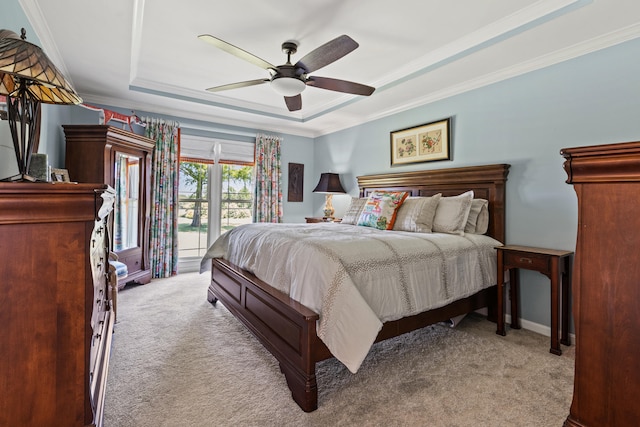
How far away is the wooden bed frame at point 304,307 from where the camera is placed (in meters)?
1.77

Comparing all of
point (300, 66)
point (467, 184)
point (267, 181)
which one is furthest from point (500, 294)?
point (267, 181)

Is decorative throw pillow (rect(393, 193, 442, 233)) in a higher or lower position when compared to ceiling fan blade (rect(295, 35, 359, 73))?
lower

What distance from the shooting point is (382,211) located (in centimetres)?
329

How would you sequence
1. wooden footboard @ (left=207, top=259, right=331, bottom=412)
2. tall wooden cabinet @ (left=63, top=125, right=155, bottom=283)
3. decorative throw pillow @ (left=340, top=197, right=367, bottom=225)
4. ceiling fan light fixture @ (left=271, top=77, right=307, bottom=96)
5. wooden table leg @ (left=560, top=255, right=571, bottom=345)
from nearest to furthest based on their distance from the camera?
wooden footboard @ (left=207, top=259, right=331, bottom=412)
wooden table leg @ (left=560, top=255, right=571, bottom=345)
ceiling fan light fixture @ (left=271, top=77, right=307, bottom=96)
tall wooden cabinet @ (left=63, top=125, right=155, bottom=283)
decorative throw pillow @ (left=340, top=197, right=367, bottom=225)

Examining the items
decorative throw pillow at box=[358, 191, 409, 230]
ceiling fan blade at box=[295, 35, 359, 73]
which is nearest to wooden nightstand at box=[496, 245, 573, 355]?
decorative throw pillow at box=[358, 191, 409, 230]

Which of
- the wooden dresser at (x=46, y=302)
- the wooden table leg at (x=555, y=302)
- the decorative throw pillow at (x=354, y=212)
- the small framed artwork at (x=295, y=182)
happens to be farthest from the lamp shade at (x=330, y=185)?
the wooden dresser at (x=46, y=302)

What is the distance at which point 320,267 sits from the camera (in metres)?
1.89

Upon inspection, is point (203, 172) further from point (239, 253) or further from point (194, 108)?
point (239, 253)

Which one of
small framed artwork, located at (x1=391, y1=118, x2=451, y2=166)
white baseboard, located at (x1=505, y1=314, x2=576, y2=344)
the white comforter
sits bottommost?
white baseboard, located at (x1=505, y1=314, x2=576, y2=344)

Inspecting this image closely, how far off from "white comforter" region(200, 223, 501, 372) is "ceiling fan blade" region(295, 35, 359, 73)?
1.35 m

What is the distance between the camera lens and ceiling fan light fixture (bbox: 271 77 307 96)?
263cm

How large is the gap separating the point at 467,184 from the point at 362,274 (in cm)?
205

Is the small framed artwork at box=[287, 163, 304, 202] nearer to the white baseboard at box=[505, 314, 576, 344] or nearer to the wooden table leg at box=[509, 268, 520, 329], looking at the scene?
the wooden table leg at box=[509, 268, 520, 329]

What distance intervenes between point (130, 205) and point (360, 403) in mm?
3591
